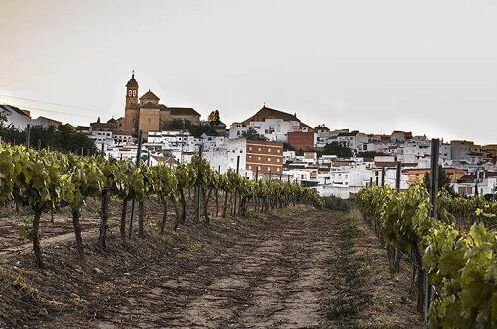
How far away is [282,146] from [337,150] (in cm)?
4000

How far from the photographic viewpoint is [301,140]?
16738 centimetres


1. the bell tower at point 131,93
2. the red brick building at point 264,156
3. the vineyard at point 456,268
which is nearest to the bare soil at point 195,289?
the vineyard at point 456,268

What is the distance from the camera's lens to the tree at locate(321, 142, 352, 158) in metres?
166

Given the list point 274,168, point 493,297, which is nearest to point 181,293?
point 493,297

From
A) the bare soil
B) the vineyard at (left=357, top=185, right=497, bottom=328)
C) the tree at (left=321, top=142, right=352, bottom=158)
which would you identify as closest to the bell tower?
the tree at (left=321, top=142, right=352, bottom=158)

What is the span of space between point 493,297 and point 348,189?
112 m

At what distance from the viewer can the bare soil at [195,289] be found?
38.1 feet

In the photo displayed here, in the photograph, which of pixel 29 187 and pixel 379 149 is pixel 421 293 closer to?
pixel 29 187

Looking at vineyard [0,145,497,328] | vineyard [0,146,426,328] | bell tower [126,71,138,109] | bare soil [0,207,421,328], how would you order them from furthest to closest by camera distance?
bell tower [126,71,138,109]
vineyard [0,146,426,328]
bare soil [0,207,421,328]
vineyard [0,145,497,328]

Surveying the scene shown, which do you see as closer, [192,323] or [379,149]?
[192,323]

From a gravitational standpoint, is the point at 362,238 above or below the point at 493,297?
below

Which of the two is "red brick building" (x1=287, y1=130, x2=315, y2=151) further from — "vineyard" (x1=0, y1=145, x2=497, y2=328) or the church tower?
"vineyard" (x1=0, y1=145, x2=497, y2=328)

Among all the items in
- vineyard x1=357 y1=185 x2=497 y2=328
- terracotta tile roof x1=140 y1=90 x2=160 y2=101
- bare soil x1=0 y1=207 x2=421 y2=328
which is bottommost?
bare soil x1=0 y1=207 x2=421 y2=328

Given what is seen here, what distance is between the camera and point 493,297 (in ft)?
18.7
